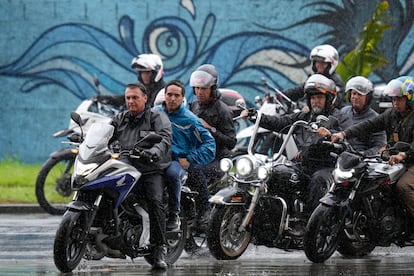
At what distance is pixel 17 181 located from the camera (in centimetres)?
2148

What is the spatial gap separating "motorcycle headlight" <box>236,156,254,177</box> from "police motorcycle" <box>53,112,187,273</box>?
3.91 ft

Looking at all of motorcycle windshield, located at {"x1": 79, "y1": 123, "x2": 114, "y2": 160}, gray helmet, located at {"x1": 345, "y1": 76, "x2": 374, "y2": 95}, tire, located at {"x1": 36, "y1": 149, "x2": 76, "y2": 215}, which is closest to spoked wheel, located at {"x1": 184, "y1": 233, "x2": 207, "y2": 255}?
motorcycle windshield, located at {"x1": 79, "y1": 123, "x2": 114, "y2": 160}

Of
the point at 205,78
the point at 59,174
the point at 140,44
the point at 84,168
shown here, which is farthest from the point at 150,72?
the point at 140,44

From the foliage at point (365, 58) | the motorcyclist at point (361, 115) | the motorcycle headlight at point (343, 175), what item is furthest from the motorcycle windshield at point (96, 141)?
the foliage at point (365, 58)

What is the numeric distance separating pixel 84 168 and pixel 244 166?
210cm

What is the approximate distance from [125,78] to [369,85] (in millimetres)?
10892

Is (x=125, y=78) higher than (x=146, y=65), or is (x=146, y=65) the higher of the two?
(x=146, y=65)

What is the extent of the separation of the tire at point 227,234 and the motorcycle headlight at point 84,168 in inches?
66.7

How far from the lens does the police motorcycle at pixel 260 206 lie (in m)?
12.6

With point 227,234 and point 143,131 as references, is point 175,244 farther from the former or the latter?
point 143,131

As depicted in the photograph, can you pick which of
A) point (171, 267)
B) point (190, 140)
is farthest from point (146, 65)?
point (171, 267)

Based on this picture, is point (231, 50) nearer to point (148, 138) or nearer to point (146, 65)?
point (146, 65)

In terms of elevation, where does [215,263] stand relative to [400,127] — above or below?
below

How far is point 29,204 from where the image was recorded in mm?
18688
